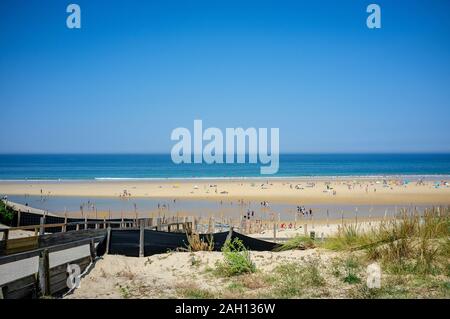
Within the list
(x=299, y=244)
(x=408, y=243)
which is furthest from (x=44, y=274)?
(x=408, y=243)

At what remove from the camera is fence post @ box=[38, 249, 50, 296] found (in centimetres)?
770

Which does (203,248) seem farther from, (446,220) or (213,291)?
(446,220)

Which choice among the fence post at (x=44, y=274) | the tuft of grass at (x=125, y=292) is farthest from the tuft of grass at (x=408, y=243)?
the fence post at (x=44, y=274)

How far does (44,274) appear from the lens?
25.4 ft

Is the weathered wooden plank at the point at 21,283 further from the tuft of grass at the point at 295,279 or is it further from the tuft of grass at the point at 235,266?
the tuft of grass at the point at 295,279

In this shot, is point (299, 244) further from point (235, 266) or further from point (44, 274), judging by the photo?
point (44, 274)

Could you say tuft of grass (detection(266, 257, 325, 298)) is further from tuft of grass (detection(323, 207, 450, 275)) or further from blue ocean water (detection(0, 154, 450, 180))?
blue ocean water (detection(0, 154, 450, 180))

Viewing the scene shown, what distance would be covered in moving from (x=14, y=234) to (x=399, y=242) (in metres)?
13.3

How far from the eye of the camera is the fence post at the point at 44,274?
7699mm

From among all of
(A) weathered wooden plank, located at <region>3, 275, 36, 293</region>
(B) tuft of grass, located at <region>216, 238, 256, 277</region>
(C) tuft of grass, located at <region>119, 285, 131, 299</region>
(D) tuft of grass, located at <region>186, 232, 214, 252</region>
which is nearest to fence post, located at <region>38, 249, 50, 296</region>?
(A) weathered wooden plank, located at <region>3, 275, 36, 293</region>
